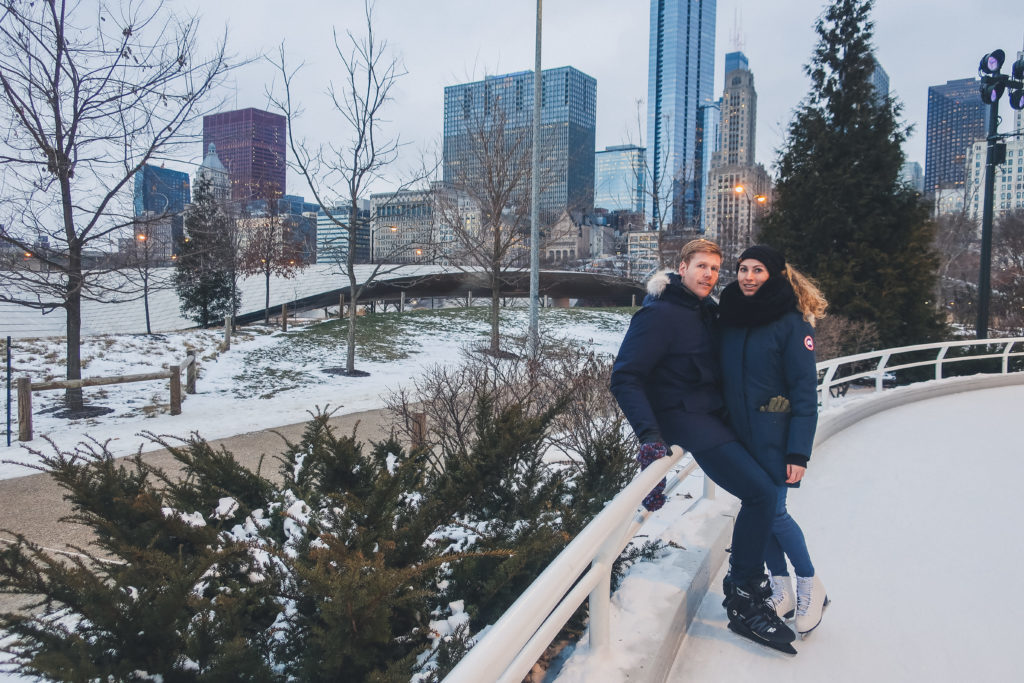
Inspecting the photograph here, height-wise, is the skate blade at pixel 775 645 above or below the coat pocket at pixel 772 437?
below

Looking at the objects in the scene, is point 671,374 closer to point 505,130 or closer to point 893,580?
point 893,580

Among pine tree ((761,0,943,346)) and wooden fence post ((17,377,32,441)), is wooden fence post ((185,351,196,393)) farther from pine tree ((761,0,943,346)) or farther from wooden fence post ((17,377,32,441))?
pine tree ((761,0,943,346))

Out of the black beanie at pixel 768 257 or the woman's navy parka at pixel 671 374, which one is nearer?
the woman's navy parka at pixel 671 374

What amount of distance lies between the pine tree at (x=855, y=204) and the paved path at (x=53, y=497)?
9.89 metres

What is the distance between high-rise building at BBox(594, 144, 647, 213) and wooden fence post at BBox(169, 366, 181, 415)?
43.0 feet

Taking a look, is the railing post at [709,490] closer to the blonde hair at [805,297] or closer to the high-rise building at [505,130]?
the blonde hair at [805,297]

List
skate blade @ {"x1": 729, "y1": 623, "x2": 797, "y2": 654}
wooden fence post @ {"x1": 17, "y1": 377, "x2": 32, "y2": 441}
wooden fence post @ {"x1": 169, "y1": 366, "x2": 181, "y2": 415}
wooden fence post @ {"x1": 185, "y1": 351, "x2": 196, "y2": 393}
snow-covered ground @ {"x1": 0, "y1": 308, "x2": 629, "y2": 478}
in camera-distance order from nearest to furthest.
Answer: skate blade @ {"x1": 729, "y1": 623, "x2": 797, "y2": 654} → wooden fence post @ {"x1": 17, "y1": 377, "x2": 32, "y2": 441} → snow-covered ground @ {"x1": 0, "y1": 308, "x2": 629, "y2": 478} → wooden fence post @ {"x1": 169, "y1": 366, "x2": 181, "y2": 415} → wooden fence post @ {"x1": 185, "y1": 351, "x2": 196, "y2": 393}

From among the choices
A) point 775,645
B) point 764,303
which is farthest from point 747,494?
point 764,303

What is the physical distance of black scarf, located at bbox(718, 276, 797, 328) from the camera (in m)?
2.69

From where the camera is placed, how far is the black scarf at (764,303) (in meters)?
2.69

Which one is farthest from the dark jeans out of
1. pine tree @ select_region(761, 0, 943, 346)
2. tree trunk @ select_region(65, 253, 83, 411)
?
pine tree @ select_region(761, 0, 943, 346)

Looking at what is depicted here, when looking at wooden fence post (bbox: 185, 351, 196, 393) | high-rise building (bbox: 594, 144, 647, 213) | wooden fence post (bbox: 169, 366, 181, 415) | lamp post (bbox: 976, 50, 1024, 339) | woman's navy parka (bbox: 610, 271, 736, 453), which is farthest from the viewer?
high-rise building (bbox: 594, 144, 647, 213)

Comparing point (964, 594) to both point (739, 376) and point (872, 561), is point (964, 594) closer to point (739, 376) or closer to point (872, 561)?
point (872, 561)

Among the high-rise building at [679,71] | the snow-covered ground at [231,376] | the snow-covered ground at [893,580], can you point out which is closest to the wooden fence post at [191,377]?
the snow-covered ground at [231,376]
